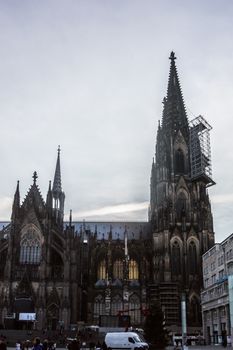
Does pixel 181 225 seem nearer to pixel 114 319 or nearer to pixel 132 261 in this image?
pixel 132 261

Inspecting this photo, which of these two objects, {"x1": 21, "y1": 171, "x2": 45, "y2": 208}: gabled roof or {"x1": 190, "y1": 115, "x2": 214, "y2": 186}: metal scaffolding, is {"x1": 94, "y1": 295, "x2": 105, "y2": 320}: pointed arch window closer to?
{"x1": 21, "y1": 171, "x2": 45, "y2": 208}: gabled roof

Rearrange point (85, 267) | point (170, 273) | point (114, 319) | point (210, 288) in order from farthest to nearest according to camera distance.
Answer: point (85, 267) → point (170, 273) → point (114, 319) → point (210, 288)

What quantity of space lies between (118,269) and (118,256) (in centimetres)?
232

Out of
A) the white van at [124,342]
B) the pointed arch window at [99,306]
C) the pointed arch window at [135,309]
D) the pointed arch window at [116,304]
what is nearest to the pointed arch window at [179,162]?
the pointed arch window at [135,309]

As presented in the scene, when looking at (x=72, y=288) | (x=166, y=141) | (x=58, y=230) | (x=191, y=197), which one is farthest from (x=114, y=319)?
(x=166, y=141)

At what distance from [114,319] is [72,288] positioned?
7.86 meters

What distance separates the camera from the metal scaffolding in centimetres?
8319

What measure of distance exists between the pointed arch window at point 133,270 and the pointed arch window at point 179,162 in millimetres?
18532

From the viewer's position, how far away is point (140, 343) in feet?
106

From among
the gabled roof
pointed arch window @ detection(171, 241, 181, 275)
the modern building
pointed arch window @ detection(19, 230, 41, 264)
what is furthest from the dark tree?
the gabled roof

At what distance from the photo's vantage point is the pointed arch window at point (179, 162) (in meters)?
85.0

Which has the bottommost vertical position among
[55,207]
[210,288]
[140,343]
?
[140,343]

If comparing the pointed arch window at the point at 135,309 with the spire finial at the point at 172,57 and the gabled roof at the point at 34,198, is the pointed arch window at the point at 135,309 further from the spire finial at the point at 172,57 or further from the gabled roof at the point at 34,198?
the spire finial at the point at 172,57

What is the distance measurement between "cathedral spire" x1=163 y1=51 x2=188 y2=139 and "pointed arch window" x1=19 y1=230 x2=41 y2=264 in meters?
34.4
